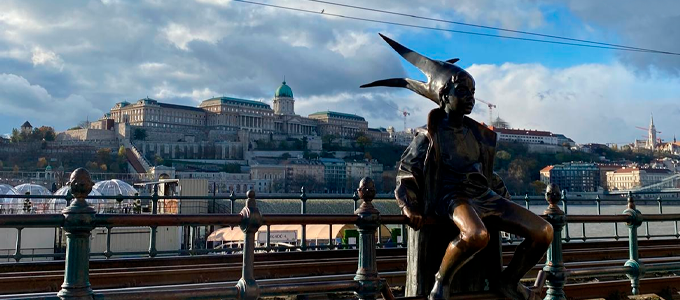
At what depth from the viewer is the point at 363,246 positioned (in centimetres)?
347

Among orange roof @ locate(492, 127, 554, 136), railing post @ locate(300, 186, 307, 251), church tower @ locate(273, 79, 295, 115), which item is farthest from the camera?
church tower @ locate(273, 79, 295, 115)

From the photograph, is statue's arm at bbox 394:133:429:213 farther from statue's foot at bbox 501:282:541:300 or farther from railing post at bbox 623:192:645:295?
railing post at bbox 623:192:645:295

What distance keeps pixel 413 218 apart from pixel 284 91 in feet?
533

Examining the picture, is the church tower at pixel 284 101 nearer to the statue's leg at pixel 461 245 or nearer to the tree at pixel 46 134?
the tree at pixel 46 134

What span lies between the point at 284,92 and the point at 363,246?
16243 cm

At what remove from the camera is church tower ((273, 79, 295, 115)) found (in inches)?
6353

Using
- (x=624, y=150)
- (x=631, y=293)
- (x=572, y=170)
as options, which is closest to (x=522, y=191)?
(x=572, y=170)

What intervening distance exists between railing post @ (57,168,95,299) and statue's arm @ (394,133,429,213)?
1797 millimetres

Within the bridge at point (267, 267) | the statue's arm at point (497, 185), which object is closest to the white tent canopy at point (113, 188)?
the bridge at point (267, 267)

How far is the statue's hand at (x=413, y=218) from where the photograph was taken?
3725 millimetres

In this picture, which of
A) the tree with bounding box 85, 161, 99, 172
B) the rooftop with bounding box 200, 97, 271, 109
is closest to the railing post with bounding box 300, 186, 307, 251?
the tree with bounding box 85, 161, 99, 172

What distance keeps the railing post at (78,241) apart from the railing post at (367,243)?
138 centimetres

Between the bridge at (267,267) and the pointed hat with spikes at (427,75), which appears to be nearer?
the bridge at (267,267)

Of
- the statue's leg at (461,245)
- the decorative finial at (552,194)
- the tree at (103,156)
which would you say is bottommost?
the statue's leg at (461,245)
